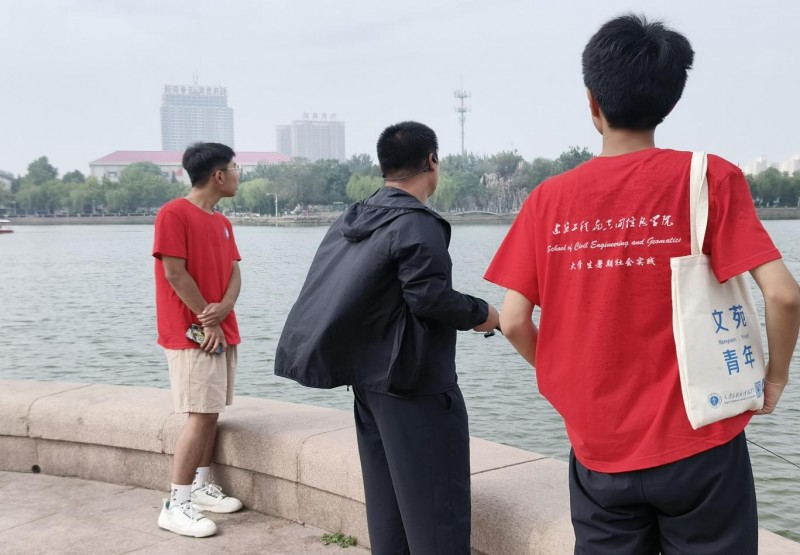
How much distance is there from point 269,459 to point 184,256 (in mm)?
947

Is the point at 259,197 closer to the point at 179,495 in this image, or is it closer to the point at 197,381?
the point at 197,381

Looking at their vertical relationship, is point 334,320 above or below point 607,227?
below

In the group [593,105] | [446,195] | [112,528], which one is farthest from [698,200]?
[446,195]

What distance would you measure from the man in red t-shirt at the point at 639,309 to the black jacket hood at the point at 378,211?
743 millimetres

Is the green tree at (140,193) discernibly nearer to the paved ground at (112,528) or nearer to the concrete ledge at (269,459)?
the concrete ledge at (269,459)

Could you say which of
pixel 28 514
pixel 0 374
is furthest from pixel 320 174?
pixel 28 514

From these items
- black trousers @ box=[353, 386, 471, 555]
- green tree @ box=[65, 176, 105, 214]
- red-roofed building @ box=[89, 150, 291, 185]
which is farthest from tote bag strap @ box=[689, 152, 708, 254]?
red-roofed building @ box=[89, 150, 291, 185]

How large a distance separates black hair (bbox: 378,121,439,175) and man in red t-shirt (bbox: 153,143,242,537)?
1.39m

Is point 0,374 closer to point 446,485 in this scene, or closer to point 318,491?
point 318,491

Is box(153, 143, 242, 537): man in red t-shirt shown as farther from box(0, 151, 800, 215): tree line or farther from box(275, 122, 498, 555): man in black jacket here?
box(0, 151, 800, 215): tree line

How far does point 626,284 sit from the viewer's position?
5.94ft

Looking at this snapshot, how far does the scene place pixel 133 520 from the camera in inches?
154

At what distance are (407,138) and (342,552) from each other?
5.55ft

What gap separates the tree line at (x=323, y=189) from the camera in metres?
89.8
